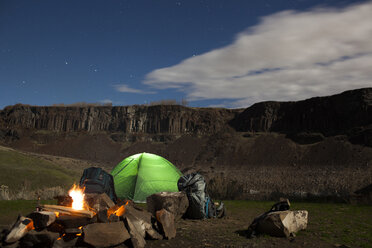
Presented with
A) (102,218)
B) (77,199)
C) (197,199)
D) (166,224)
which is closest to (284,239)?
(166,224)

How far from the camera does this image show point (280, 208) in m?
8.00

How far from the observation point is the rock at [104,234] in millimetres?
5789

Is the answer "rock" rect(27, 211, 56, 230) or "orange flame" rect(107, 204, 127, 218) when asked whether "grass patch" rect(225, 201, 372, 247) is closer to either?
"orange flame" rect(107, 204, 127, 218)

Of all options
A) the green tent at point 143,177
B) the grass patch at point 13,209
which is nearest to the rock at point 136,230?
the grass patch at point 13,209

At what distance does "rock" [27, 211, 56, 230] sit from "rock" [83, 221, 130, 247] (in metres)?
0.69

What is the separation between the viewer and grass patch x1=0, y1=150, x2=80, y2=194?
15.2 metres

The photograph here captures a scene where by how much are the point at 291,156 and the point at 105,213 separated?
5394 cm

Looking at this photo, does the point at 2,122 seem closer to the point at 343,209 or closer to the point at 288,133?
the point at 288,133

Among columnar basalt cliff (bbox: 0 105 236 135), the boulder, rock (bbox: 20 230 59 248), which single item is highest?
columnar basalt cliff (bbox: 0 105 236 135)

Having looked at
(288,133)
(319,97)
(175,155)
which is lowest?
(175,155)

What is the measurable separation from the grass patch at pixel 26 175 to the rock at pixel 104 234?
386 inches

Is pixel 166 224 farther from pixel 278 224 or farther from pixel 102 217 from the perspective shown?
pixel 278 224

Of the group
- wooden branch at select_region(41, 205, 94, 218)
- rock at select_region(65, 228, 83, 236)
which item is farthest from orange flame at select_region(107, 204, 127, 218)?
rock at select_region(65, 228, 83, 236)

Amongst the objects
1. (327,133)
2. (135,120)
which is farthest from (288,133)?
(135,120)
